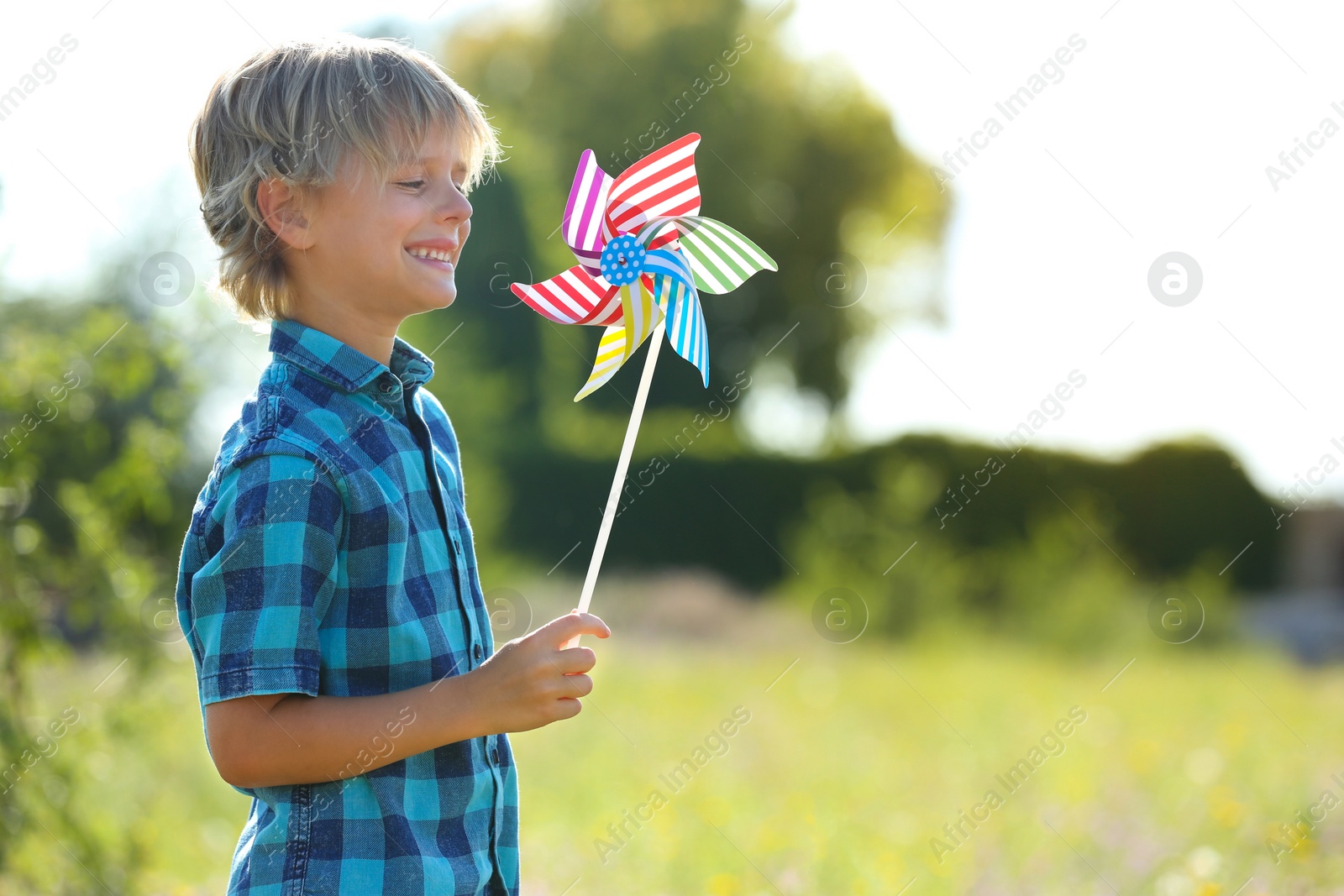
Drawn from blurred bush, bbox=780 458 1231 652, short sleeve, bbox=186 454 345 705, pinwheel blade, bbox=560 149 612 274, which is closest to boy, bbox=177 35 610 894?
short sleeve, bbox=186 454 345 705

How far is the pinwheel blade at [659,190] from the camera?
1.67 metres

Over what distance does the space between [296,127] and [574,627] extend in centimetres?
69

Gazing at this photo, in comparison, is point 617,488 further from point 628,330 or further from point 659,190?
point 659,190

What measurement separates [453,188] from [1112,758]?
4.35m

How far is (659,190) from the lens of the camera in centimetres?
167

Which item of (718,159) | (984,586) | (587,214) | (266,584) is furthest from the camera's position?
(718,159)

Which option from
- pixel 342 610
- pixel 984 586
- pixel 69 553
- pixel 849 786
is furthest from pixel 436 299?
pixel 984 586

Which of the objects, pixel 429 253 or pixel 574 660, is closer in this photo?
pixel 574 660

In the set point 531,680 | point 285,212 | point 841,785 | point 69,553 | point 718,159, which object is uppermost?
point 718,159

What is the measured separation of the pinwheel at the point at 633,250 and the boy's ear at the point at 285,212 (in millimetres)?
326

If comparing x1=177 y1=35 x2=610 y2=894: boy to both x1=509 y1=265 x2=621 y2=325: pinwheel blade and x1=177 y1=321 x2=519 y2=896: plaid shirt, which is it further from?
x1=509 y1=265 x2=621 y2=325: pinwheel blade

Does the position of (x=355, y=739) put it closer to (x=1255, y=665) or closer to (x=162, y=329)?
(x=162, y=329)

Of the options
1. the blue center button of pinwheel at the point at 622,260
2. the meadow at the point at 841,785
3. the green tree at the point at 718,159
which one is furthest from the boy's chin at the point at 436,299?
the green tree at the point at 718,159

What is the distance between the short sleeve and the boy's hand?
0.18 metres
